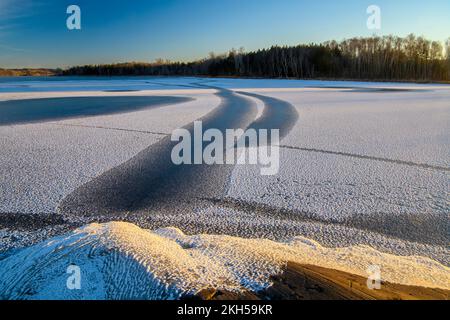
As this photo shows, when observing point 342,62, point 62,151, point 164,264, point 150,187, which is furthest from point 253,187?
point 342,62

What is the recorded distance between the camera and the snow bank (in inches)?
48.2

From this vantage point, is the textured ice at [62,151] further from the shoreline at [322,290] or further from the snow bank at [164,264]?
the shoreline at [322,290]

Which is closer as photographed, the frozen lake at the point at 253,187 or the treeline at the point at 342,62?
the frozen lake at the point at 253,187

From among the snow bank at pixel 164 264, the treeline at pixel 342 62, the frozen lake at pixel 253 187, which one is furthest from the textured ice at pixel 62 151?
the treeline at pixel 342 62

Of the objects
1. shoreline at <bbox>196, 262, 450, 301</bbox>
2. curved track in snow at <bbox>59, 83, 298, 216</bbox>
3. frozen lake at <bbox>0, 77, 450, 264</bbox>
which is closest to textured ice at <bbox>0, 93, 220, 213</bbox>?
frozen lake at <bbox>0, 77, 450, 264</bbox>

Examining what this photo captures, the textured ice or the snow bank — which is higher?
the textured ice

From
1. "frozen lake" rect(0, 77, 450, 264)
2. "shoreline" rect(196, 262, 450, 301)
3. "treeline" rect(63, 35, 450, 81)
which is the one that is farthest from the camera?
"treeline" rect(63, 35, 450, 81)

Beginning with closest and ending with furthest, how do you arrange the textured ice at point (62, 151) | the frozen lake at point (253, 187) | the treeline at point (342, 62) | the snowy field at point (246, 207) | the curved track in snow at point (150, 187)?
the snowy field at point (246, 207)
the frozen lake at point (253, 187)
the curved track in snow at point (150, 187)
the textured ice at point (62, 151)
the treeline at point (342, 62)

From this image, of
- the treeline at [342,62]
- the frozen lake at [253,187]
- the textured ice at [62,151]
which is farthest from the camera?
the treeline at [342,62]

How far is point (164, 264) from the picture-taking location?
4.40ft

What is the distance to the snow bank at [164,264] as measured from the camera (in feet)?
4.02

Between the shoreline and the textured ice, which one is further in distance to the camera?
the textured ice

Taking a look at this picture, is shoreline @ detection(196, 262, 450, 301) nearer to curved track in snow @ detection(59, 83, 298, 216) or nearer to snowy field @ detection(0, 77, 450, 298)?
snowy field @ detection(0, 77, 450, 298)

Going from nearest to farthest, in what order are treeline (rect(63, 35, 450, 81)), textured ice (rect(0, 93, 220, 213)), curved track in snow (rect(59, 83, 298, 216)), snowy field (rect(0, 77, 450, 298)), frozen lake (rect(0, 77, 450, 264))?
1. snowy field (rect(0, 77, 450, 298))
2. frozen lake (rect(0, 77, 450, 264))
3. curved track in snow (rect(59, 83, 298, 216))
4. textured ice (rect(0, 93, 220, 213))
5. treeline (rect(63, 35, 450, 81))
